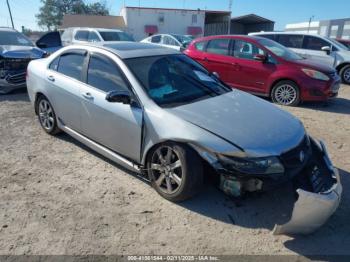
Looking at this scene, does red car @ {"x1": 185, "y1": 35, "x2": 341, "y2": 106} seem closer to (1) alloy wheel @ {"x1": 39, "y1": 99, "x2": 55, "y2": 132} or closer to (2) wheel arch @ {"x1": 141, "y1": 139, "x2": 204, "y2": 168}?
(1) alloy wheel @ {"x1": 39, "y1": 99, "x2": 55, "y2": 132}

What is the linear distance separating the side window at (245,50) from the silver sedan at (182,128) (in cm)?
378

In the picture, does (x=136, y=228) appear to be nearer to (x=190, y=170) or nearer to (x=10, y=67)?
(x=190, y=170)

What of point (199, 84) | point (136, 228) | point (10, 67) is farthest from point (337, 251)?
point (10, 67)

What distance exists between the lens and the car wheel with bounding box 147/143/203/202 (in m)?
2.99

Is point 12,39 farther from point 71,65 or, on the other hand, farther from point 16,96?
point 71,65

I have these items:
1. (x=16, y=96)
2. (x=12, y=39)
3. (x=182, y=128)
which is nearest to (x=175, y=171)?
(x=182, y=128)

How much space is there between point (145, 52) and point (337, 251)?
309 centimetres

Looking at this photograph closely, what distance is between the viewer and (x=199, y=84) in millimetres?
3943

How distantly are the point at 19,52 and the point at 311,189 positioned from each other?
26.4ft

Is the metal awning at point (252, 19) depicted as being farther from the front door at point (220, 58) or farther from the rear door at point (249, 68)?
the rear door at point (249, 68)

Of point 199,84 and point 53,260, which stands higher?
point 199,84

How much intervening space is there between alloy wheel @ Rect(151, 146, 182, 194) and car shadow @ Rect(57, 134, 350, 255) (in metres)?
0.23

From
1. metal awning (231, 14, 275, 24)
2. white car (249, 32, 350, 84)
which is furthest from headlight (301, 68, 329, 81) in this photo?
metal awning (231, 14, 275, 24)

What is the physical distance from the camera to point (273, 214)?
3146 mm
